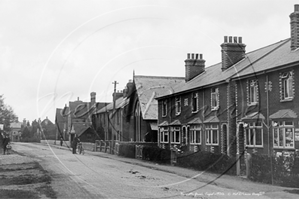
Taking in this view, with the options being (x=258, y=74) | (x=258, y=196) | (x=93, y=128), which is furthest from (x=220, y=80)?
(x=93, y=128)

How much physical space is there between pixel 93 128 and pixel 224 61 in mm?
39569

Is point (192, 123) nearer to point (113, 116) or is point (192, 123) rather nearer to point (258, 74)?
point (258, 74)

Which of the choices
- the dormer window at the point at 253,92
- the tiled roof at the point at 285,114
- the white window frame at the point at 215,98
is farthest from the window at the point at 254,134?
the white window frame at the point at 215,98

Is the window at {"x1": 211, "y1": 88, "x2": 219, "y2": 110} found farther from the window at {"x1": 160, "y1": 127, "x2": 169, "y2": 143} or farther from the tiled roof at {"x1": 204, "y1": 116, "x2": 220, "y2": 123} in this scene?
the window at {"x1": 160, "y1": 127, "x2": 169, "y2": 143}

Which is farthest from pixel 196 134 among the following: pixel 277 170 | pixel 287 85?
pixel 277 170

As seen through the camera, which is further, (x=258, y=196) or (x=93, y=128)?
(x=93, y=128)

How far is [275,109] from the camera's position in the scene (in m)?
19.1

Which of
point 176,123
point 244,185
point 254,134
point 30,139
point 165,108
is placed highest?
point 165,108

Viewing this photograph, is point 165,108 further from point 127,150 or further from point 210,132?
point 210,132

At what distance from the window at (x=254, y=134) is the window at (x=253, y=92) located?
127 cm

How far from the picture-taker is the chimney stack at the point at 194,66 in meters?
34.5

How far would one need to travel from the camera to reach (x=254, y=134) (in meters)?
21.0

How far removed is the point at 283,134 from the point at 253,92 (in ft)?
11.5

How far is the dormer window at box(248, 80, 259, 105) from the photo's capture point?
20.8 metres
